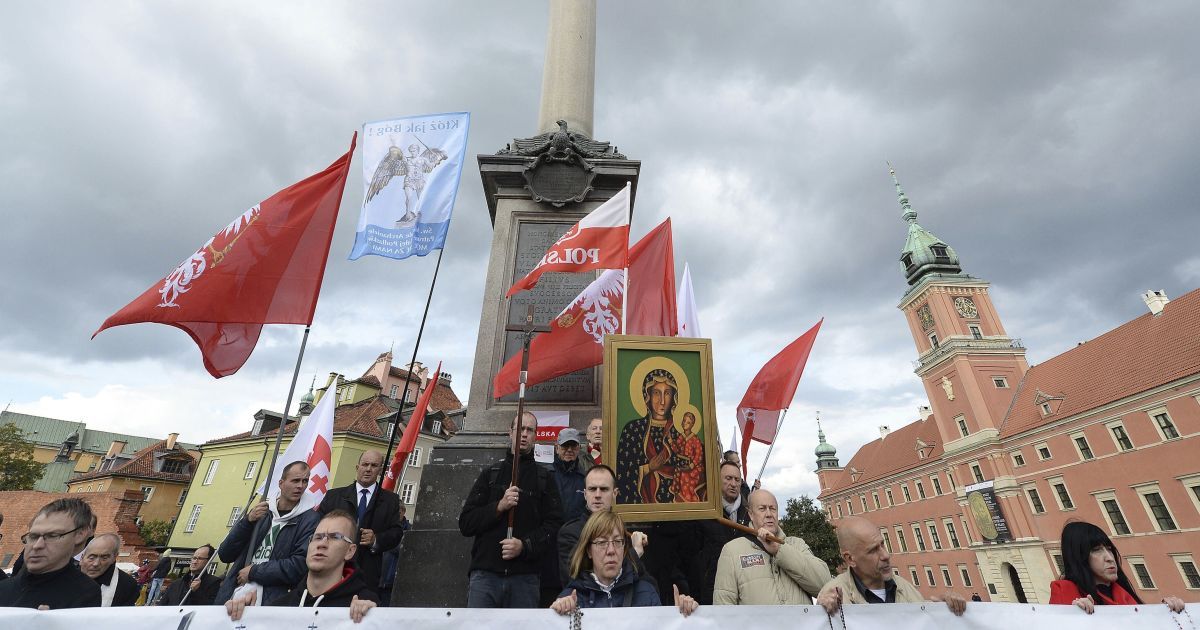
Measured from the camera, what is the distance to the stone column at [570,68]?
365 inches

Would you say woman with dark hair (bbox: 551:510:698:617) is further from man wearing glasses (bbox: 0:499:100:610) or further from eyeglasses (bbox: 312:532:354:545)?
man wearing glasses (bbox: 0:499:100:610)

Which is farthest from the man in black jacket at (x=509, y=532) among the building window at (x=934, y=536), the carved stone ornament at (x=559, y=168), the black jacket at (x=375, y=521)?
the building window at (x=934, y=536)

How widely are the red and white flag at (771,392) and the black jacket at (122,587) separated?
6.17 m

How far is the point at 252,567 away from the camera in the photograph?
338 cm

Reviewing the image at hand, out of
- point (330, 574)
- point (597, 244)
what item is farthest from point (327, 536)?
point (597, 244)

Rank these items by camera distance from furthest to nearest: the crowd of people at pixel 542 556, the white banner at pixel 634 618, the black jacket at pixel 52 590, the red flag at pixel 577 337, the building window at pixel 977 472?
the building window at pixel 977 472 → the red flag at pixel 577 337 → the crowd of people at pixel 542 556 → the black jacket at pixel 52 590 → the white banner at pixel 634 618

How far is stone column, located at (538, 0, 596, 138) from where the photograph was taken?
9.27m

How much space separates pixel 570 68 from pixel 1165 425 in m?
43.8

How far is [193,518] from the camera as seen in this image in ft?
107

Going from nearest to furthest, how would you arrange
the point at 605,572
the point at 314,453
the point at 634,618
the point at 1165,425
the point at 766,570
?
the point at 634,618
the point at 605,572
the point at 766,570
the point at 314,453
the point at 1165,425

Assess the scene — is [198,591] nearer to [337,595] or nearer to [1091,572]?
[337,595]

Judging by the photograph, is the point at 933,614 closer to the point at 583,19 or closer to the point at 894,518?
the point at 583,19

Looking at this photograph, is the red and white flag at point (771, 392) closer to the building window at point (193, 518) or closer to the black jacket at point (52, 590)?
the black jacket at point (52, 590)

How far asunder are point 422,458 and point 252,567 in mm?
32160
